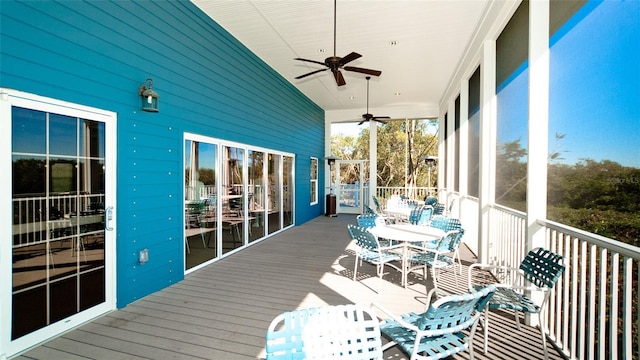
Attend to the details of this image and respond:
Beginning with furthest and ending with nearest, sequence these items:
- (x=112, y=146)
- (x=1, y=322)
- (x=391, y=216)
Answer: (x=391, y=216)
(x=112, y=146)
(x=1, y=322)

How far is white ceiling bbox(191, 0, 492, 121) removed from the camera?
4.34m

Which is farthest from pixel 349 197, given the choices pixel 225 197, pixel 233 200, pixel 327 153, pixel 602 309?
pixel 602 309

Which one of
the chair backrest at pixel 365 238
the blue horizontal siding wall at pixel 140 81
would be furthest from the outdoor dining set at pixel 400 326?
the blue horizontal siding wall at pixel 140 81

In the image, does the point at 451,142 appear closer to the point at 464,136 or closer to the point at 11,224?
the point at 464,136

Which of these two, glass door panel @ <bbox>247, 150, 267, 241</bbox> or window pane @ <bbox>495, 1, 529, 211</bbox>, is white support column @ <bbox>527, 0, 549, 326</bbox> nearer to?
window pane @ <bbox>495, 1, 529, 211</bbox>

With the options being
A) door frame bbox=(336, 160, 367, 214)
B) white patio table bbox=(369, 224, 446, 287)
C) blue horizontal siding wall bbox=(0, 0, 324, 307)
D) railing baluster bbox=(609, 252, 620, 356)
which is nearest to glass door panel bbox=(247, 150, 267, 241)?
blue horizontal siding wall bbox=(0, 0, 324, 307)

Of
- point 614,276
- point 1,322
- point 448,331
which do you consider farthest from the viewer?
point 1,322

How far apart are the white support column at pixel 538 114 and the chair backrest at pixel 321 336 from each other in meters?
2.36

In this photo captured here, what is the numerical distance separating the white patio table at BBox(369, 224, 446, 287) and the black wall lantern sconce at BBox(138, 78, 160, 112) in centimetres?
314

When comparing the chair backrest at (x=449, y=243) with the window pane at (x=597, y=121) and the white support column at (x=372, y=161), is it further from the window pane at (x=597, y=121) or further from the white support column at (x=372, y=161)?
the white support column at (x=372, y=161)

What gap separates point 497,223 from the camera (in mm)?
4219

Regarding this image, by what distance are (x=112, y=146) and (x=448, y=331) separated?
3.50 m

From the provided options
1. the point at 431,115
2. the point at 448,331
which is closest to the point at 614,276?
the point at 448,331

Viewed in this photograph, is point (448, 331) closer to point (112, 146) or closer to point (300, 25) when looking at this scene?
point (112, 146)
